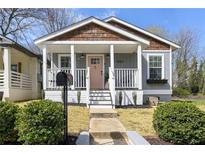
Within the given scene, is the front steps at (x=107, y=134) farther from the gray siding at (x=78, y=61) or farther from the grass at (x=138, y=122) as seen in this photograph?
the gray siding at (x=78, y=61)

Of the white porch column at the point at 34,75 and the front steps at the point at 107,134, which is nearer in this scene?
the front steps at the point at 107,134

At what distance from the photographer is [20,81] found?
1864cm

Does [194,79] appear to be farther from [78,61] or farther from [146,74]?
[78,61]

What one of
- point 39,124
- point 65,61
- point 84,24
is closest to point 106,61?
point 65,61

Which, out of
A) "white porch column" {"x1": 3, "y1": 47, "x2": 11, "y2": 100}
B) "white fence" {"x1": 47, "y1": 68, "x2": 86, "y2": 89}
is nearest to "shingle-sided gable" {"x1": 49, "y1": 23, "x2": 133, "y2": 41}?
"white fence" {"x1": 47, "y1": 68, "x2": 86, "y2": 89}

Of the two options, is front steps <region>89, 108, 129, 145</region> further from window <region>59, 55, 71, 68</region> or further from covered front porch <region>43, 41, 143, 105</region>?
window <region>59, 55, 71, 68</region>

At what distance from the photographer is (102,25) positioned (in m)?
15.4

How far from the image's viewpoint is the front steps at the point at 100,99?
13859 millimetres

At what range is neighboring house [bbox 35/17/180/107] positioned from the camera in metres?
15.1

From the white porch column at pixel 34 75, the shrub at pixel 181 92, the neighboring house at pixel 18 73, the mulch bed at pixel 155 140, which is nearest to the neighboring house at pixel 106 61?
the neighboring house at pixel 18 73

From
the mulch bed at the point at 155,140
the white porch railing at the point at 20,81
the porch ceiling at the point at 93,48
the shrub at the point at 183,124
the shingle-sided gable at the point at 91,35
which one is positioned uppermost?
the shingle-sided gable at the point at 91,35

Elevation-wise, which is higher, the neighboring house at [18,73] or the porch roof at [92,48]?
the porch roof at [92,48]
